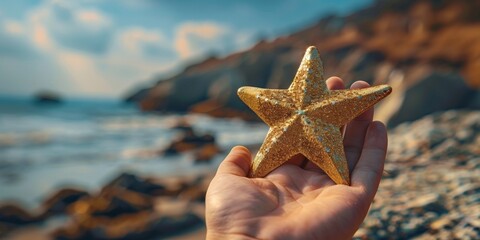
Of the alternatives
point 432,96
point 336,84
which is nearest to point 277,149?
point 336,84

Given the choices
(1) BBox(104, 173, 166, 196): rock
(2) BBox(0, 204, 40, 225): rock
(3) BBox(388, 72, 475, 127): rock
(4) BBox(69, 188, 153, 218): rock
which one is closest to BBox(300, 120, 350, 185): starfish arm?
(4) BBox(69, 188, 153, 218): rock

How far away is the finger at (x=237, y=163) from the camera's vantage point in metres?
2.80

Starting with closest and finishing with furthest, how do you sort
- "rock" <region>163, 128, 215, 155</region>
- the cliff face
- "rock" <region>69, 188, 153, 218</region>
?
"rock" <region>69, 188, 153, 218</region>, "rock" <region>163, 128, 215, 155</region>, the cliff face

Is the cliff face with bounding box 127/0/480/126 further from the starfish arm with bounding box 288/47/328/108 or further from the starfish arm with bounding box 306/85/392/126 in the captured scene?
the starfish arm with bounding box 306/85/392/126

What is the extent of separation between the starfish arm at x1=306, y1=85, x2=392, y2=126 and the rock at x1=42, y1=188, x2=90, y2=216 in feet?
19.1

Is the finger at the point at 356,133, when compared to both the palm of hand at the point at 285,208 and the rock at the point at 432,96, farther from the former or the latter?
the rock at the point at 432,96

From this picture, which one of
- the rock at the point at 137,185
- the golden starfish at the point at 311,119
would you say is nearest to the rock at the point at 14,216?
the rock at the point at 137,185

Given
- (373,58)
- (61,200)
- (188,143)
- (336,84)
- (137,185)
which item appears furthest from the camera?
(373,58)

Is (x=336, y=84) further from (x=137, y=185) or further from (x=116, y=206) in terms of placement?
(x=137, y=185)

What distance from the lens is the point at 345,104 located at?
3045 mm

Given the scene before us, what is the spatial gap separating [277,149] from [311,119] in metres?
0.37

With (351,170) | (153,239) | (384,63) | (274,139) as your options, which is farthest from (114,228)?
(384,63)

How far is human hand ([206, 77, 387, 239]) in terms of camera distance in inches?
89.1

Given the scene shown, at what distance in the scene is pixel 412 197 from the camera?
340 centimetres
